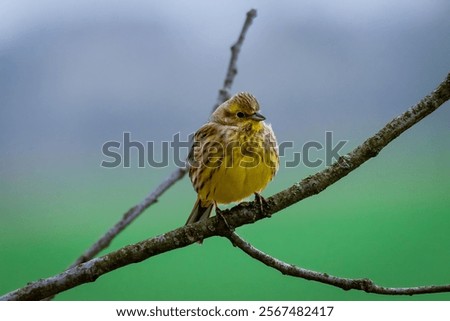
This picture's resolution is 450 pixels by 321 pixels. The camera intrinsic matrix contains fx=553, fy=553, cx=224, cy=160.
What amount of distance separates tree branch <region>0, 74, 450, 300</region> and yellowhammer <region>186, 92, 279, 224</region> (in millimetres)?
367

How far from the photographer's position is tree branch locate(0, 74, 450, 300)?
214 centimetres

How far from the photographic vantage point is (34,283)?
7.29ft

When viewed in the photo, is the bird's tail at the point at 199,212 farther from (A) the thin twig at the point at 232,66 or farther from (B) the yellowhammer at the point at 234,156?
(A) the thin twig at the point at 232,66

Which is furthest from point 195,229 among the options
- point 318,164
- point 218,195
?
point 318,164

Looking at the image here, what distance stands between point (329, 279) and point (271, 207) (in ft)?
1.19

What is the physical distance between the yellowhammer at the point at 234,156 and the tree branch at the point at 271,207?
0.37m

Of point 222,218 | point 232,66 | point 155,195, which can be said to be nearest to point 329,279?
point 222,218

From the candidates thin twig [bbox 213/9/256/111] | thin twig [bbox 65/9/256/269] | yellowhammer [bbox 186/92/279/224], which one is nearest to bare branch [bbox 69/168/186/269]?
thin twig [bbox 65/9/256/269]

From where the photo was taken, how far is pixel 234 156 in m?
2.72

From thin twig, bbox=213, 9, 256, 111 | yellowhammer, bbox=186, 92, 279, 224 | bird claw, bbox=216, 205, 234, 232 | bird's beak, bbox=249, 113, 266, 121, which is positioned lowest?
bird claw, bbox=216, 205, 234, 232

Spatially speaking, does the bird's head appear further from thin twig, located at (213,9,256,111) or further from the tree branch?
the tree branch

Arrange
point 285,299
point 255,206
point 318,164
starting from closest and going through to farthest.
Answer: point 255,206 → point 318,164 → point 285,299
